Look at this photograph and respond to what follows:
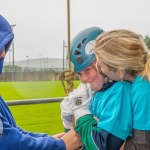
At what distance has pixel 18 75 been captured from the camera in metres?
42.9

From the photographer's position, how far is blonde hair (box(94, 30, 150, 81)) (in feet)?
5.76

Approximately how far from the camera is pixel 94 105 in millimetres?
1880

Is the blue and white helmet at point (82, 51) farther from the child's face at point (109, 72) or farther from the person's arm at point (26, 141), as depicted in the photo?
the person's arm at point (26, 141)

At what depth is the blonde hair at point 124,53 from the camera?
69.2 inches

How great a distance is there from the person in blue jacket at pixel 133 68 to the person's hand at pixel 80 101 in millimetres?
200

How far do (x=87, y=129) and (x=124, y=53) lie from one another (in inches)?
14.2

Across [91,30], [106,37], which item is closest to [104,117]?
[106,37]

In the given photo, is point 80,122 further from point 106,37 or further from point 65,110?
point 106,37

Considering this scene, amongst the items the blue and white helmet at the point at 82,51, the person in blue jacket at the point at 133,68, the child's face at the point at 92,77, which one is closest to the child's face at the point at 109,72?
the person in blue jacket at the point at 133,68

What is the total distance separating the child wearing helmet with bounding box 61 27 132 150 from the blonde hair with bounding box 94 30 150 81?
8cm

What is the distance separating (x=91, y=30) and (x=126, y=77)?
0.48 m

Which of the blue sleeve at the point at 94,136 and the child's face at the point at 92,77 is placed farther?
the child's face at the point at 92,77

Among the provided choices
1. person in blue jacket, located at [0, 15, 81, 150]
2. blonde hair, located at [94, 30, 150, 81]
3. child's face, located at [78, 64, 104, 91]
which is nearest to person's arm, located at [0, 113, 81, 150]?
person in blue jacket, located at [0, 15, 81, 150]

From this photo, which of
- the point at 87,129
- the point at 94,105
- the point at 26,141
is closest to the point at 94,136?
the point at 87,129
